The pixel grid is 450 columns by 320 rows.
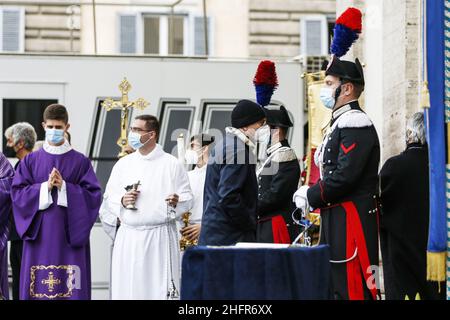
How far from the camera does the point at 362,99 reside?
1522 cm

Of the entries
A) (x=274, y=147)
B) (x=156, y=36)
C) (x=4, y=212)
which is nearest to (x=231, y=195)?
(x=274, y=147)

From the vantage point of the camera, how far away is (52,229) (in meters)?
12.0

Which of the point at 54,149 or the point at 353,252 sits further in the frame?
the point at 54,149

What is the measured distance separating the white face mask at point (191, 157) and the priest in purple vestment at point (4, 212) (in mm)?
2616

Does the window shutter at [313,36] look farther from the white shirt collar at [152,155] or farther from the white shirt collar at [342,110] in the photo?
the white shirt collar at [342,110]

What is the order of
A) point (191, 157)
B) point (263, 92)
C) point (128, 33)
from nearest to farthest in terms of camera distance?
1. point (263, 92)
2. point (191, 157)
3. point (128, 33)

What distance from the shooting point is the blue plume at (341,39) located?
34.2 feet

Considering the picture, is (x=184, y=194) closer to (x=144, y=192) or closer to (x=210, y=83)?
(x=144, y=192)

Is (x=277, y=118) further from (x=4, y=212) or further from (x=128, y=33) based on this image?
(x=128, y=33)

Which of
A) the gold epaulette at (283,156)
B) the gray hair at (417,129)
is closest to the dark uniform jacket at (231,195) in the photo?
the gray hair at (417,129)

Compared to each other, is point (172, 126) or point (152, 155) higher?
point (172, 126)

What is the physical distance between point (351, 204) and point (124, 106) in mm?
→ 5723

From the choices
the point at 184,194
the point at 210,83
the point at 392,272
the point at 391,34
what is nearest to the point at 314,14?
the point at 210,83
